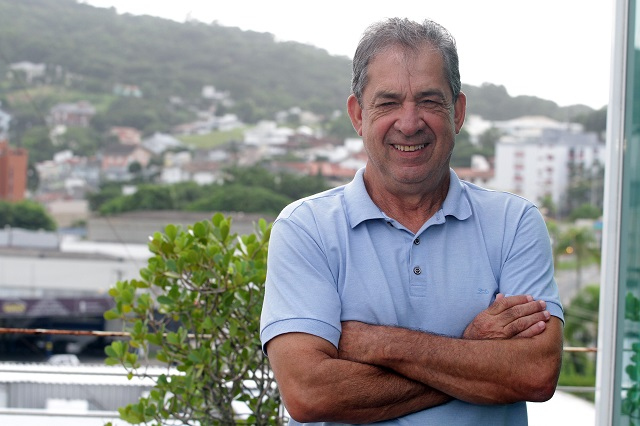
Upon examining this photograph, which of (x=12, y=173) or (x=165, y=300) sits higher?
(x=165, y=300)

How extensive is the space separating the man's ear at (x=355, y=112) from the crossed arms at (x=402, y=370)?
0.33m

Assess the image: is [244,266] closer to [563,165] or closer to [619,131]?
[619,131]

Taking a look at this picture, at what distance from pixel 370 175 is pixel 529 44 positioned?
45.6 m

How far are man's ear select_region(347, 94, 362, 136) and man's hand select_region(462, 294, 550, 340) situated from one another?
0.34m

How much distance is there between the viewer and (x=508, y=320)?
3.98ft

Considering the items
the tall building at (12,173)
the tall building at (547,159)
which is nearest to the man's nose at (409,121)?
the tall building at (12,173)

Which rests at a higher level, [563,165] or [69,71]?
[69,71]

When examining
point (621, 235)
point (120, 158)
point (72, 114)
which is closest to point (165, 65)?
point (72, 114)

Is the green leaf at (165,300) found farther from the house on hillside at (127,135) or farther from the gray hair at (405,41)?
the house on hillside at (127,135)

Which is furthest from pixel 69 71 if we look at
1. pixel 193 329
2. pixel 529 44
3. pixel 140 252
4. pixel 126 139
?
pixel 193 329

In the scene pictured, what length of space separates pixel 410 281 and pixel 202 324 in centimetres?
82

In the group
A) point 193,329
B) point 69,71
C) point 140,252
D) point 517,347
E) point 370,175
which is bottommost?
point 140,252

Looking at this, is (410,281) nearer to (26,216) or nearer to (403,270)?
(403,270)

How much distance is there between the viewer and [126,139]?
137ft
